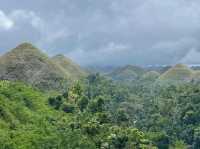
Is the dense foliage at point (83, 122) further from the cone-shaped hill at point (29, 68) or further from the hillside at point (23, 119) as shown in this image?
the cone-shaped hill at point (29, 68)

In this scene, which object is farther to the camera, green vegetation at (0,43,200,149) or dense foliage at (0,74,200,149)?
green vegetation at (0,43,200,149)

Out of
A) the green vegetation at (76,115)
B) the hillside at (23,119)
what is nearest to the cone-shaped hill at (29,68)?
the green vegetation at (76,115)

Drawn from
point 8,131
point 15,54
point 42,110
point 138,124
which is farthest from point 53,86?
point 8,131

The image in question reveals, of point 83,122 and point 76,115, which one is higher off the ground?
point 76,115

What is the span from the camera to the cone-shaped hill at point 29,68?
116625 mm

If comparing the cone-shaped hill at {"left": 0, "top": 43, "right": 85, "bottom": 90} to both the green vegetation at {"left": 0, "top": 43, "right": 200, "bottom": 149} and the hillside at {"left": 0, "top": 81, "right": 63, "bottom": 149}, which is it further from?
the hillside at {"left": 0, "top": 81, "right": 63, "bottom": 149}

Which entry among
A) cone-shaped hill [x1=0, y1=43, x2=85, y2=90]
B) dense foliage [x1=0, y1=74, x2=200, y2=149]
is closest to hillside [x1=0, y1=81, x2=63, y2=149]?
dense foliage [x1=0, y1=74, x2=200, y2=149]

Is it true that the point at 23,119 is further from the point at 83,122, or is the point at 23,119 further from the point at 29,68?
the point at 29,68

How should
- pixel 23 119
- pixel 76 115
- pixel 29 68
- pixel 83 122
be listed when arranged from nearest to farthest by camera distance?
1. pixel 23 119
2. pixel 83 122
3. pixel 76 115
4. pixel 29 68

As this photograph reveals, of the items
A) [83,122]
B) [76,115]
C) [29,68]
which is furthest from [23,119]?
[29,68]

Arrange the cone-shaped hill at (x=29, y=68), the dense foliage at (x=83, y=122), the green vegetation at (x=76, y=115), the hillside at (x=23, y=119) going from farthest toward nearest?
the cone-shaped hill at (x=29, y=68)
the green vegetation at (x=76, y=115)
the dense foliage at (x=83, y=122)
the hillside at (x=23, y=119)

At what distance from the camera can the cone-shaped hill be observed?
116625 millimetres

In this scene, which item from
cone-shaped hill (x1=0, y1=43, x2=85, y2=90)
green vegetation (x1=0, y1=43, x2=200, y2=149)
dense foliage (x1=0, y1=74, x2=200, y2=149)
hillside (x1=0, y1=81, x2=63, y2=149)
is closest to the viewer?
hillside (x1=0, y1=81, x2=63, y2=149)

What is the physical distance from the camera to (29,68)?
118 metres
